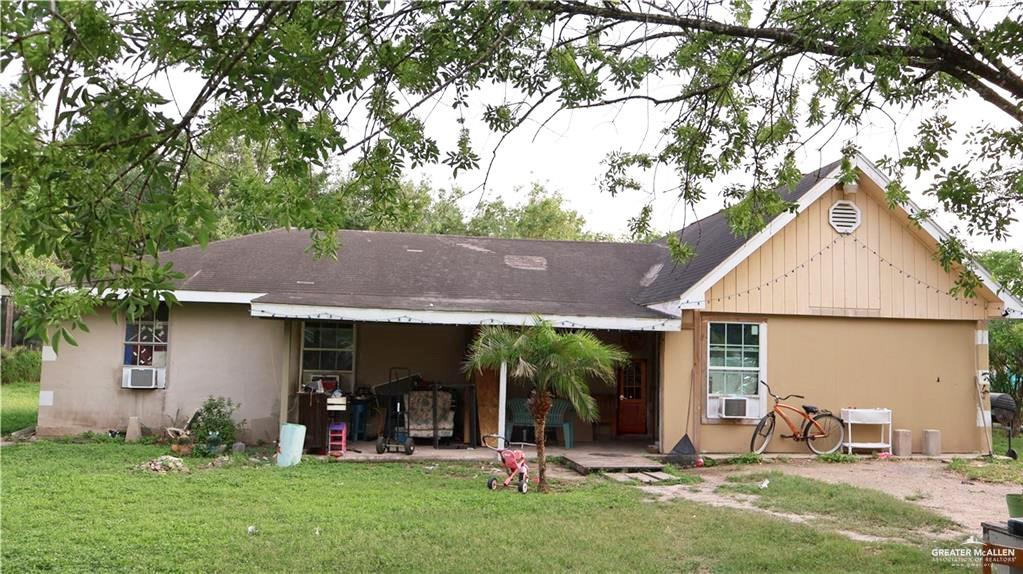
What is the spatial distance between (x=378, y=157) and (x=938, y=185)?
533 centimetres

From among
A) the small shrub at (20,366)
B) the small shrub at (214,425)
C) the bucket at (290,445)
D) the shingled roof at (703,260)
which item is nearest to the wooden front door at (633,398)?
the shingled roof at (703,260)

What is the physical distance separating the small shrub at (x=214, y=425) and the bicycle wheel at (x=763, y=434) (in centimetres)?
859

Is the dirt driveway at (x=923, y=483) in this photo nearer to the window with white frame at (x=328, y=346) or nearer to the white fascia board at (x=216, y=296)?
the window with white frame at (x=328, y=346)

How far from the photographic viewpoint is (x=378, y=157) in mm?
6543

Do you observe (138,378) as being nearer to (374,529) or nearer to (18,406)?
(18,406)

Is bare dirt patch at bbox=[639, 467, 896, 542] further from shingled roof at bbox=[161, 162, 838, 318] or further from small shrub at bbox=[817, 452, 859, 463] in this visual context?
shingled roof at bbox=[161, 162, 838, 318]

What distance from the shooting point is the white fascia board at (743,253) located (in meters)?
13.5

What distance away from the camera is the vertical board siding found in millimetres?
14125

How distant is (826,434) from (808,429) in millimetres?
442

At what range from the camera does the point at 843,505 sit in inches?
372

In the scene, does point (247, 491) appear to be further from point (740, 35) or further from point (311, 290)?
point (740, 35)

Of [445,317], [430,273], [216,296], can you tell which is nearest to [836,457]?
[445,317]

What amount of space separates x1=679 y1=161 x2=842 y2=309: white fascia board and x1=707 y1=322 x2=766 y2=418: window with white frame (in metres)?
0.89

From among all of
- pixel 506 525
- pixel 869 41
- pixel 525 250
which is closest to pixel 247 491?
pixel 506 525
